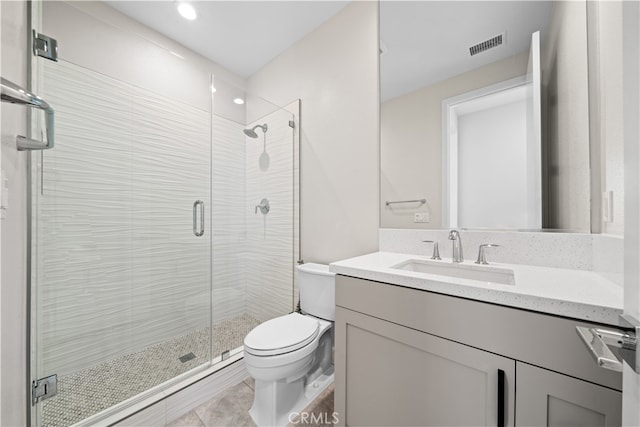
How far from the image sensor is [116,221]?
61.5 inches

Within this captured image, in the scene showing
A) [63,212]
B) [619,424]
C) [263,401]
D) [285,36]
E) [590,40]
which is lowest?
[263,401]

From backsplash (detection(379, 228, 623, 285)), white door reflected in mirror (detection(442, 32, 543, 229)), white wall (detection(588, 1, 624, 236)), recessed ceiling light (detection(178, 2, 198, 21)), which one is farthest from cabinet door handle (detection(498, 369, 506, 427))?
recessed ceiling light (detection(178, 2, 198, 21))

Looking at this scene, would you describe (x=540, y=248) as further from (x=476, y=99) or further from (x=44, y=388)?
(x=44, y=388)

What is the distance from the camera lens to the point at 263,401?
123 cm

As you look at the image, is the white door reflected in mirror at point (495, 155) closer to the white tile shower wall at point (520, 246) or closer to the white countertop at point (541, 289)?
the white tile shower wall at point (520, 246)

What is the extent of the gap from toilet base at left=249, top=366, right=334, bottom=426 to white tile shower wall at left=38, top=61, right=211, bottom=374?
0.77 m

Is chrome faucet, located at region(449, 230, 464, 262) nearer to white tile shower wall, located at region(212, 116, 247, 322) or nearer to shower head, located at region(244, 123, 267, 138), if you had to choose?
white tile shower wall, located at region(212, 116, 247, 322)

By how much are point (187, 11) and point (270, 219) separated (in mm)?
1585

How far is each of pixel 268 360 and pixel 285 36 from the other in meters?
2.26

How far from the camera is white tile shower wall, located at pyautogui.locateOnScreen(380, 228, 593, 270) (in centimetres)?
95

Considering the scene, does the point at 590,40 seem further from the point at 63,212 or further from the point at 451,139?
the point at 63,212

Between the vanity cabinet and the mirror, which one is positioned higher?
the mirror

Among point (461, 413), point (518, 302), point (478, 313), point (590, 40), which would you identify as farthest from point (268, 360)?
point (590, 40)

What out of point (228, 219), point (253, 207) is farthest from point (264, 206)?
point (228, 219)
